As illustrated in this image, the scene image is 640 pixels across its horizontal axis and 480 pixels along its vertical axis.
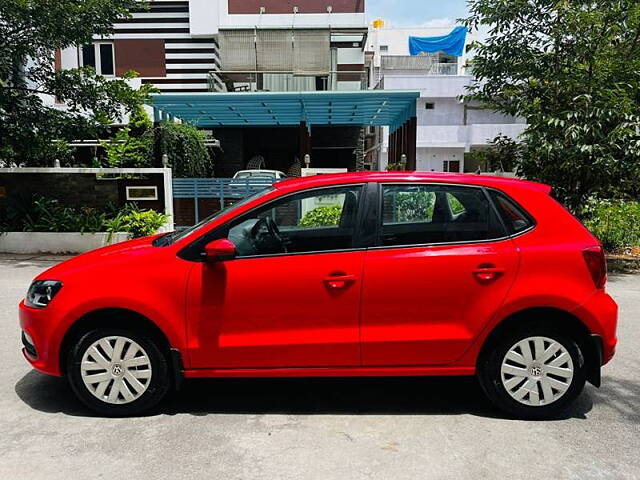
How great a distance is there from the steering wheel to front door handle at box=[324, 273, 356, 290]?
386 millimetres

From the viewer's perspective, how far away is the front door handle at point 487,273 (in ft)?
12.3

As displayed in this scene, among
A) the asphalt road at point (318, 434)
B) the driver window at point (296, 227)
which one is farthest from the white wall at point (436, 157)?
the driver window at point (296, 227)

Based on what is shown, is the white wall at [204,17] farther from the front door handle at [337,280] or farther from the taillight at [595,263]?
the taillight at [595,263]

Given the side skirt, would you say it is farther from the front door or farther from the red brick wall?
the red brick wall

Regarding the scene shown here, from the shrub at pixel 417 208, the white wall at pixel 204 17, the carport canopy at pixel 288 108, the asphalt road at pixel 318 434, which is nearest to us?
the asphalt road at pixel 318 434

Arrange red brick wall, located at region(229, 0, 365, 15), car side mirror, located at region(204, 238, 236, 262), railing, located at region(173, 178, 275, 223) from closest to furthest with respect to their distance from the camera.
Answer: car side mirror, located at region(204, 238, 236, 262) < railing, located at region(173, 178, 275, 223) < red brick wall, located at region(229, 0, 365, 15)

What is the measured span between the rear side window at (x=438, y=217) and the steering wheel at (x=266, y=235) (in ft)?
2.47

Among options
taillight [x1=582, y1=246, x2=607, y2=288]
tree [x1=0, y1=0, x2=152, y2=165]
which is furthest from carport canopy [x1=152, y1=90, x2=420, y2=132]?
taillight [x1=582, y1=246, x2=607, y2=288]

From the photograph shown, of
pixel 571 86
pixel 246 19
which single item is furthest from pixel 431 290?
pixel 246 19

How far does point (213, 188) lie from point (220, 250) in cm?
990

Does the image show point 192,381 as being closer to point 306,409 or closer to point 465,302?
point 306,409

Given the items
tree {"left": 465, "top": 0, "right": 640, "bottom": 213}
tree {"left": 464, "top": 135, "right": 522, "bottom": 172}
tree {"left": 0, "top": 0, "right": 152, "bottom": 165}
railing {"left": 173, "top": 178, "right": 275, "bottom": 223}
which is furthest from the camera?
railing {"left": 173, "top": 178, "right": 275, "bottom": 223}

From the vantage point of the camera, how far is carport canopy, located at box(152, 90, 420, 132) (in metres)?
16.3

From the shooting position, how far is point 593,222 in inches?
459
